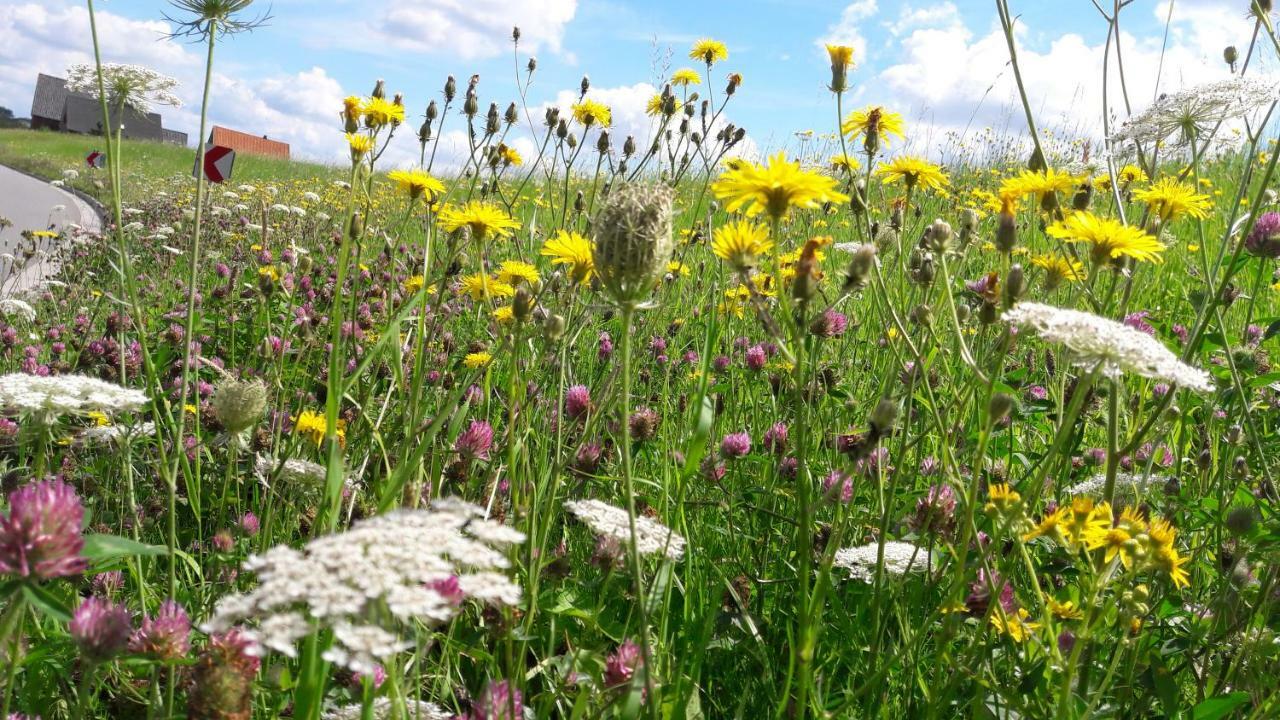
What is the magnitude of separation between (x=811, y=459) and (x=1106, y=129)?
3.50 ft

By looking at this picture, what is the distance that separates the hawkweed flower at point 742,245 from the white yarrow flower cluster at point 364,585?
57 centimetres

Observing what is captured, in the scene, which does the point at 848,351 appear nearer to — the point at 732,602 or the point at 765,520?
the point at 765,520

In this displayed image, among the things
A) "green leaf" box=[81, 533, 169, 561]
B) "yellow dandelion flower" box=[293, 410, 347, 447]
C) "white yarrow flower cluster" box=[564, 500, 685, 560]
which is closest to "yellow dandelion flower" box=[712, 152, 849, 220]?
"white yarrow flower cluster" box=[564, 500, 685, 560]

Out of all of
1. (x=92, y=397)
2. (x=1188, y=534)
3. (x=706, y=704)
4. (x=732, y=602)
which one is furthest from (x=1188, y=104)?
(x=92, y=397)

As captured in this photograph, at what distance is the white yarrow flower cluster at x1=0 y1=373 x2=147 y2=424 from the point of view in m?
1.29

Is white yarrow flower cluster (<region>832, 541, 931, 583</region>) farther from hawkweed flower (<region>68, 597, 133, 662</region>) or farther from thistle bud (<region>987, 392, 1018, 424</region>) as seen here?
hawkweed flower (<region>68, 597, 133, 662</region>)

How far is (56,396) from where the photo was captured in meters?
1.33

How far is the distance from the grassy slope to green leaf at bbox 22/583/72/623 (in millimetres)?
13337

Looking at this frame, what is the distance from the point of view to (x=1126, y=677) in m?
1.54

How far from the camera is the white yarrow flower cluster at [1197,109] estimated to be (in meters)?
1.95

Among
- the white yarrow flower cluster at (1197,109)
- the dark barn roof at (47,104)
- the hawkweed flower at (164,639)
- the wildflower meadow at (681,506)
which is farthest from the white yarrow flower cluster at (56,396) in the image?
the dark barn roof at (47,104)

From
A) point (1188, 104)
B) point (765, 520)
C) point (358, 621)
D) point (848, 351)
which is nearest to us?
Result: point (358, 621)

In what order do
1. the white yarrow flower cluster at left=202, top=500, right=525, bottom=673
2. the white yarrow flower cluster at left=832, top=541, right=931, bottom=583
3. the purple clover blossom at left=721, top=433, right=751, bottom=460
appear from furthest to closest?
the purple clover blossom at left=721, top=433, right=751, bottom=460, the white yarrow flower cluster at left=832, top=541, right=931, bottom=583, the white yarrow flower cluster at left=202, top=500, right=525, bottom=673

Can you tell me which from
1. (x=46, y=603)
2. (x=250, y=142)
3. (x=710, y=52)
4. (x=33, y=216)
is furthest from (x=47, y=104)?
(x=46, y=603)
